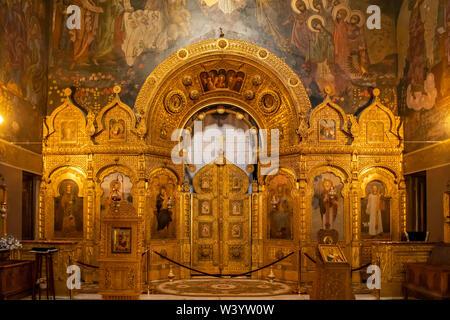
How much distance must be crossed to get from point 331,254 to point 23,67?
1089 centimetres

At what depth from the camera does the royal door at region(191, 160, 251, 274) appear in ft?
61.9

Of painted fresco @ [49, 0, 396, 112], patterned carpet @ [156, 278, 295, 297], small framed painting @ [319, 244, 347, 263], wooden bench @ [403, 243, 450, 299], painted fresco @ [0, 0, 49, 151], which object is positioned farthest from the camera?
painted fresco @ [49, 0, 396, 112]

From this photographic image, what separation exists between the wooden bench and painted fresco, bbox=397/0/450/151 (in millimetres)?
3279

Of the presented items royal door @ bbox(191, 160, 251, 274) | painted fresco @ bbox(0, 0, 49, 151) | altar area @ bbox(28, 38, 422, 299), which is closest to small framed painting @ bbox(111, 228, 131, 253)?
altar area @ bbox(28, 38, 422, 299)

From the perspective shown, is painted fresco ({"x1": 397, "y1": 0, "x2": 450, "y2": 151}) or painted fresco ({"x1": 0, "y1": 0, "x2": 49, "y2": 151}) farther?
painted fresco ({"x1": 0, "y1": 0, "x2": 49, "y2": 151})

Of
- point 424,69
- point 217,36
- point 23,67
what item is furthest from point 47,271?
point 424,69

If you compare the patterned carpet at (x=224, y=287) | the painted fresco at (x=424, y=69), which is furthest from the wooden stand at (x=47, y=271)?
the painted fresco at (x=424, y=69)

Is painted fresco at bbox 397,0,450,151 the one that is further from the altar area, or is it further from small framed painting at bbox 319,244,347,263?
small framed painting at bbox 319,244,347,263

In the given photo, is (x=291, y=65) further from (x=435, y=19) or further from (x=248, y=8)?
(x=435, y=19)

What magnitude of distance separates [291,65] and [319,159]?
3.34 m

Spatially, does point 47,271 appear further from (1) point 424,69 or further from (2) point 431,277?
(1) point 424,69

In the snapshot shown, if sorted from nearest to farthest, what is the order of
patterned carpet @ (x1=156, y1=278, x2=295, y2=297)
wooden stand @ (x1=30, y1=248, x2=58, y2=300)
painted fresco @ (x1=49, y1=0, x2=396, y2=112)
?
wooden stand @ (x1=30, y1=248, x2=58, y2=300), patterned carpet @ (x1=156, y1=278, x2=295, y2=297), painted fresco @ (x1=49, y1=0, x2=396, y2=112)

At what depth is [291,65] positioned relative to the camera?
57.7ft

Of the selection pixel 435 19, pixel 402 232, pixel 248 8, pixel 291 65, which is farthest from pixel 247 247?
pixel 435 19
